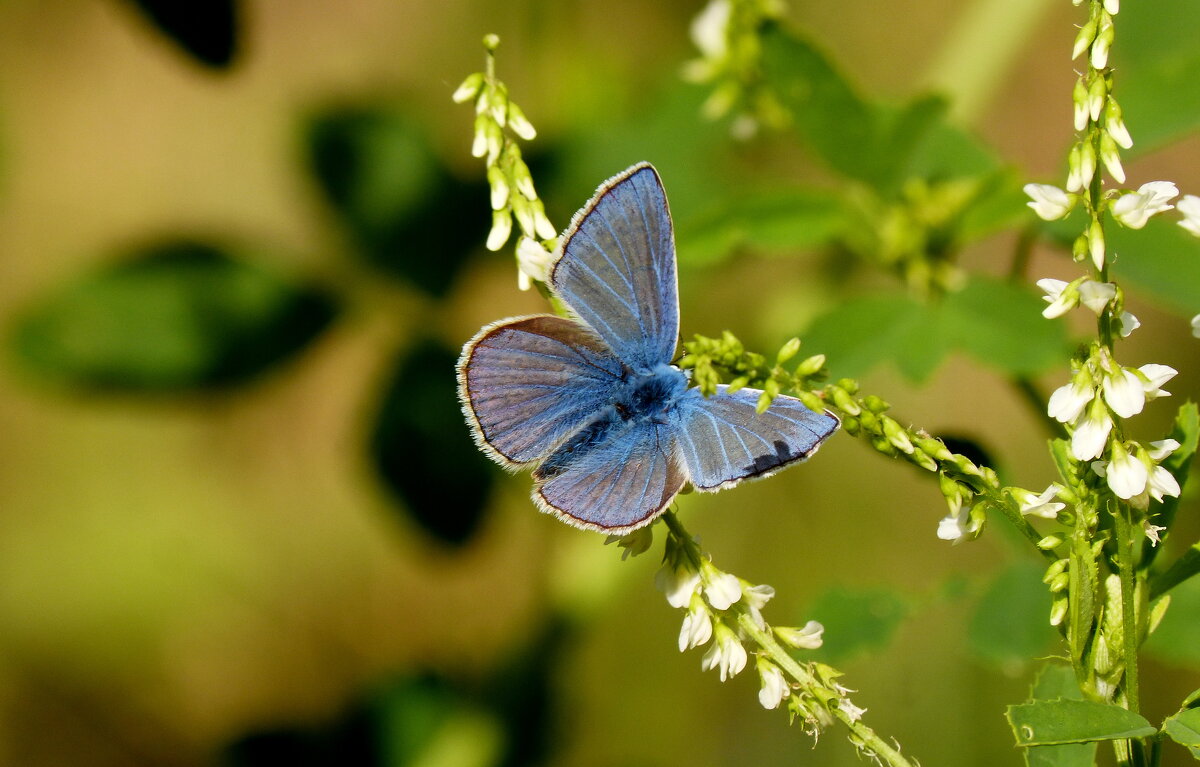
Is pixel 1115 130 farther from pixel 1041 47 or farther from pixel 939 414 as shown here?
pixel 1041 47

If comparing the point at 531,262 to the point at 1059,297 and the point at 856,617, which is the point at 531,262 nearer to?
the point at 1059,297

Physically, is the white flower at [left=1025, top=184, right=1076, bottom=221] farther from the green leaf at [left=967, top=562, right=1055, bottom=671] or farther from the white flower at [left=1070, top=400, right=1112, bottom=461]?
the green leaf at [left=967, top=562, right=1055, bottom=671]

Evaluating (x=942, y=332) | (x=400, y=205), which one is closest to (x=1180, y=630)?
(x=942, y=332)

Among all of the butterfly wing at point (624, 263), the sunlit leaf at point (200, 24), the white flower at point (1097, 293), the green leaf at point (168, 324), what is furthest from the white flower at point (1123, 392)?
the green leaf at point (168, 324)

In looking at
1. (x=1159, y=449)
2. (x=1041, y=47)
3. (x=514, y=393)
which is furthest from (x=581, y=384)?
(x=1041, y=47)

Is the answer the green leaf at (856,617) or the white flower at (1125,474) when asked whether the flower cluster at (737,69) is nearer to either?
the green leaf at (856,617)

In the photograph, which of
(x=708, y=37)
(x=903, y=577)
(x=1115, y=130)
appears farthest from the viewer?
(x=903, y=577)

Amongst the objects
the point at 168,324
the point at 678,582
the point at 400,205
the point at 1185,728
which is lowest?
the point at 1185,728
